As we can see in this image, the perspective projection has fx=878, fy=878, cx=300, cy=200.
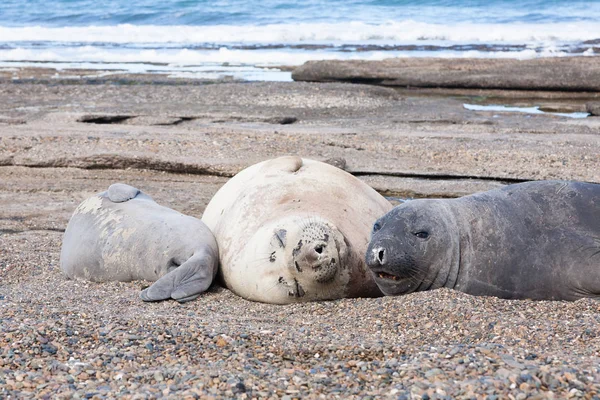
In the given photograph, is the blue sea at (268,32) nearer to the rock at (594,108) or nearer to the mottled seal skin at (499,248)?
the rock at (594,108)

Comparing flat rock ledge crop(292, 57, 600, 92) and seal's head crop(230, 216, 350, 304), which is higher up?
seal's head crop(230, 216, 350, 304)

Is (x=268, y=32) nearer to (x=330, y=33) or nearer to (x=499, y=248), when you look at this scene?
(x=330, y=33)

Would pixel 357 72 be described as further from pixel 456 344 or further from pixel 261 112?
pixel 456 344

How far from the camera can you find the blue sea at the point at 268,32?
22719 mm

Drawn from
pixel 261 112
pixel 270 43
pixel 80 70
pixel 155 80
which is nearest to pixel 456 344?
pixel 261 112

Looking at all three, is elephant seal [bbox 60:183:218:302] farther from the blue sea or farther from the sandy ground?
the blue sea

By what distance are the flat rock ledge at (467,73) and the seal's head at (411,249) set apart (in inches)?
423

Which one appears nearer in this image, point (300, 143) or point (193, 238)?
point (193, 238)

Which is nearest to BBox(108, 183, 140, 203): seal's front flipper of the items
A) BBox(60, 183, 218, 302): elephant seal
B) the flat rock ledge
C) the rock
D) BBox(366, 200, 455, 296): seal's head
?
BBox(60, 183, 218, 302): elephant seal

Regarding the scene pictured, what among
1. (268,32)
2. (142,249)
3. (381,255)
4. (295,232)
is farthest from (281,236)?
(268,32)

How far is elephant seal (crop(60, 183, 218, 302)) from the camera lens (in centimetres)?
566

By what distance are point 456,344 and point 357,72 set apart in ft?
41.7

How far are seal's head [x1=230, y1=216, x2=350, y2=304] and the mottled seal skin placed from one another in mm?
257

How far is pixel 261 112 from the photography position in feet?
42.4
